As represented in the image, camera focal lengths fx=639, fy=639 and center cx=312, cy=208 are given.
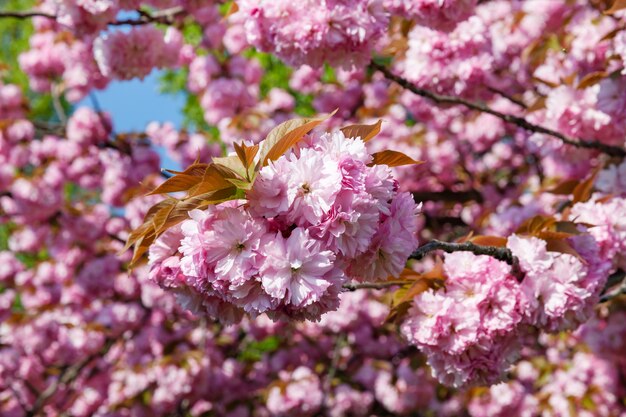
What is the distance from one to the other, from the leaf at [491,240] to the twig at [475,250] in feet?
0.32

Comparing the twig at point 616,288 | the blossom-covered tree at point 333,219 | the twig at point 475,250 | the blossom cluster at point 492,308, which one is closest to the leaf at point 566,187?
the blossom-covered tree at point 333,219

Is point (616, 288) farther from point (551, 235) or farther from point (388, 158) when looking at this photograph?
point (388, 158)

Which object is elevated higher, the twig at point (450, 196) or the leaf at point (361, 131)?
the leaf at point (361, 131)

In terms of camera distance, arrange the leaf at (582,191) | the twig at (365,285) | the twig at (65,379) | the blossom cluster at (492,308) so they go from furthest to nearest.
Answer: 1. the twig at (65,379)
2. the leaf at (582,191)
3. the blossom cluster at (492,308)
4. the twig at (365,285)

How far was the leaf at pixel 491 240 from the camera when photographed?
1793 mm

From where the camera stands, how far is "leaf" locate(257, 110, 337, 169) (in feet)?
3.95

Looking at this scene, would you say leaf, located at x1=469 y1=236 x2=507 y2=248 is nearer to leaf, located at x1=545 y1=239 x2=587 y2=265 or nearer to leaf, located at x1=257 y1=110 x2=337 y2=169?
leaf, located at x1=545 y1=239 x2=587 y2=265

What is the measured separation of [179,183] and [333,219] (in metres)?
0.31

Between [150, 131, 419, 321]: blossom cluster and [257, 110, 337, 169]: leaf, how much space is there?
3cm

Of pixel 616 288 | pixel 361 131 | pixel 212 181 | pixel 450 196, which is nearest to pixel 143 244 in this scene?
pixel 212 181

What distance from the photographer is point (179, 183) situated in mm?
1234

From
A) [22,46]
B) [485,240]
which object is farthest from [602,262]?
[22,46]

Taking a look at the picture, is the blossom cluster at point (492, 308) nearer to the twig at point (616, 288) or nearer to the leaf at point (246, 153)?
the twig at point (616, 288)

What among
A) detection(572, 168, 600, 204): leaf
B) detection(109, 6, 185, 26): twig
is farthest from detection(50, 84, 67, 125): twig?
detection(572, 168, 600, 204): leaf
